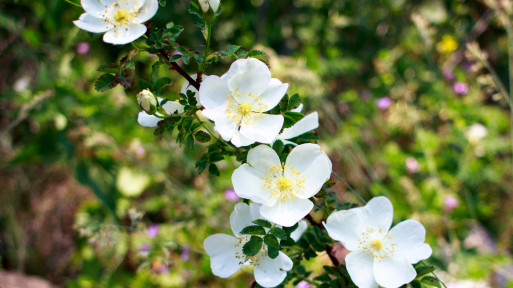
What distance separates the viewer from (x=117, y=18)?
30.1 inches

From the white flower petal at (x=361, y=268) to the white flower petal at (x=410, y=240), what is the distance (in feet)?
0.21

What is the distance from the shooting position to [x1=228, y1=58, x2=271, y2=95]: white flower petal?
29.6 inches

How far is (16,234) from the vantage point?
2.22m

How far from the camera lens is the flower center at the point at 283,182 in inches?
30.5

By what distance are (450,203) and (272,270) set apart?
1.59 m

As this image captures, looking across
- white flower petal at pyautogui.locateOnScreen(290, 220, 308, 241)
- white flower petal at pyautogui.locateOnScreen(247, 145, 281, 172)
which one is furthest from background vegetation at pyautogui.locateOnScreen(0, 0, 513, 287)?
white flower petal at pyautogui.locateOnScreen(247, 145, 281, 172)

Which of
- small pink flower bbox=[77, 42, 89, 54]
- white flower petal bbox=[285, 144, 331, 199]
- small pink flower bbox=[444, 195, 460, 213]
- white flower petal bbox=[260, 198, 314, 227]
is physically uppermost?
white flower petal bbox=[285, 144, 331, 199]

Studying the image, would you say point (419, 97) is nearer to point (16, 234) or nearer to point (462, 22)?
point (462, 22)

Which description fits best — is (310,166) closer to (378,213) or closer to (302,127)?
(302,127)

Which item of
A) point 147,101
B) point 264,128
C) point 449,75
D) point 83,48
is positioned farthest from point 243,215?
point 449,75

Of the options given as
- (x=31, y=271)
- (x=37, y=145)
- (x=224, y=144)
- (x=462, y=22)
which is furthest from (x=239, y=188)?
(x=462, y=22)

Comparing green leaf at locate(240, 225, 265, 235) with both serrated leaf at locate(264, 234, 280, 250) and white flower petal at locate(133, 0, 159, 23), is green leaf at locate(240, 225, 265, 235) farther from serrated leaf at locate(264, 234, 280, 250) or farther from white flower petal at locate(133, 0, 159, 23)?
white flower petal at locate(133, 0, 159, 23)

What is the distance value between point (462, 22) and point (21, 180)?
125 inches

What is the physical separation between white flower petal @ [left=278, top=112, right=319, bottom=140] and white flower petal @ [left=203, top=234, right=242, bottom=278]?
→ 0.79 ft
